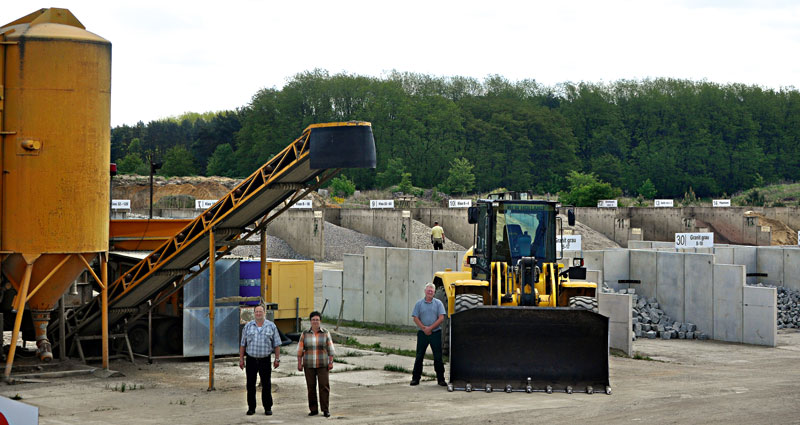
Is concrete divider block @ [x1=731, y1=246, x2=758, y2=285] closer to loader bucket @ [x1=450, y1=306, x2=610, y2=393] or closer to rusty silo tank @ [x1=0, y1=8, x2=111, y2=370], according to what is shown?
loader bucket @ [x1=450, y1=306, x2=610, y2=393]

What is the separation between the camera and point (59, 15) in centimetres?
1725

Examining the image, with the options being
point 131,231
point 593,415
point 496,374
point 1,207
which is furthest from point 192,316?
point 593,415

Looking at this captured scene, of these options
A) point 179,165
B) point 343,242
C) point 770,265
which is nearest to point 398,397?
point 770,265

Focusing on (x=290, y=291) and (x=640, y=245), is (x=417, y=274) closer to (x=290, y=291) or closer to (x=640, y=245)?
(x=290, y=291)

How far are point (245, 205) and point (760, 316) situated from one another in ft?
43.5

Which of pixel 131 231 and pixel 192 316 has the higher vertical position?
pixel 131 231

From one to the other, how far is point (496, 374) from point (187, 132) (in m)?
135

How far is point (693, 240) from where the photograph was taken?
29.0 metres

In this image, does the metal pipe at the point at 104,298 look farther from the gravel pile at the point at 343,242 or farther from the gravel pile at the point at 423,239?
the gravel pile at the point at 423,239

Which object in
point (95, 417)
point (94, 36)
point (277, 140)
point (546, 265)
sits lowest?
point (95, 417)

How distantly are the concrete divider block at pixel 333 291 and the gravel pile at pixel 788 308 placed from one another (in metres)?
12.1

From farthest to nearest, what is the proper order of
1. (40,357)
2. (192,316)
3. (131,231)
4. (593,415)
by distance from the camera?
(131,231) → (192,316) → (40,357) → (593,415)

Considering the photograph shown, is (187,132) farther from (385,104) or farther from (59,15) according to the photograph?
(59,15)

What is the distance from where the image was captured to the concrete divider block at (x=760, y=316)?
23078 mm
